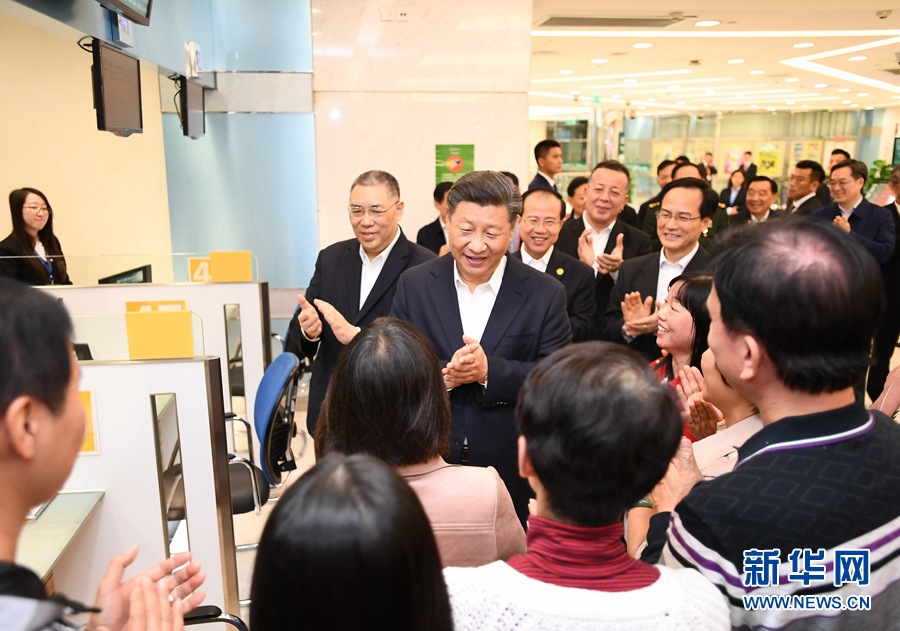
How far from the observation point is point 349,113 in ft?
18.4

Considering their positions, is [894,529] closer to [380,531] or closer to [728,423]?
[728,423]

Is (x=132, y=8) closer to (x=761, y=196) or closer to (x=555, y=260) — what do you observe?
(x=555, y=260)

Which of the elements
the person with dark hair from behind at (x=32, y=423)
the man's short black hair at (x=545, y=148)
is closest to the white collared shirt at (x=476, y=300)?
the person with dark hair from behind at (x=32, y=423)

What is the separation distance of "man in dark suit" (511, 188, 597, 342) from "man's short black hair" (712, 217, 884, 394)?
190cm

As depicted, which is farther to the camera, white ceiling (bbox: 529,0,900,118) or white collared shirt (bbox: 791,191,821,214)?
white collared shirt (bbox: 791,191,821,214)

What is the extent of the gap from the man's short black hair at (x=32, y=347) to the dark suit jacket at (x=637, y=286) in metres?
2.50

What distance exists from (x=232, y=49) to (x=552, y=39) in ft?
12.3

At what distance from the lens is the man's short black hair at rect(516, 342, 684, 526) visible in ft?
3.13

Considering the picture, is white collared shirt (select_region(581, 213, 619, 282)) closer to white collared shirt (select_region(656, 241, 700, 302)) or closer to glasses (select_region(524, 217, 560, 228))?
glasses (select_region(524, 217, 560, 228))

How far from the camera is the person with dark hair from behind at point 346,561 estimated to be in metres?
0.74

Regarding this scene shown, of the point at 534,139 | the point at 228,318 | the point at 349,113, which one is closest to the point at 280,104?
the point at 349,113

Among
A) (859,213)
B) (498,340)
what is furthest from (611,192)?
(859,213)

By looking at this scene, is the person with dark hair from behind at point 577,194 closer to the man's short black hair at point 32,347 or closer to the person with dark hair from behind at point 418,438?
the person with dark hair from behind at point 418,438

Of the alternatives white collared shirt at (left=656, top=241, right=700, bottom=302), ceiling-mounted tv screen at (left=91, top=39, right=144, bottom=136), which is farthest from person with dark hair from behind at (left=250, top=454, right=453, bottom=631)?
ceiling-mounted tv screen at (left=91, top=39, right=144, bottom=136)
